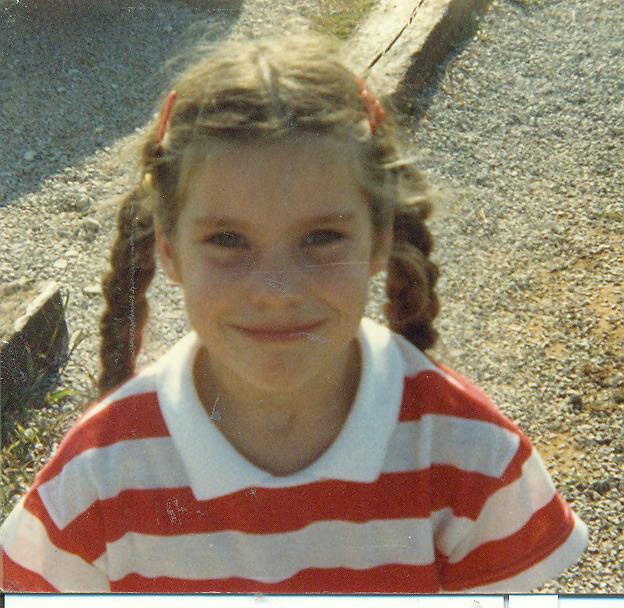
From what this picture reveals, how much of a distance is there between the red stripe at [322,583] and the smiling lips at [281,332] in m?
0.40

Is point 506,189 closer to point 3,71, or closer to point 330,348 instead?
point 330,348

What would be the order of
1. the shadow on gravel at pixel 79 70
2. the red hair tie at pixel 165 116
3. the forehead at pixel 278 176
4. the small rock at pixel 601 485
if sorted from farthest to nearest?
the small rock at pixel 601 485
the shadow on gravel at pixel 79 70
the red hair tie at pixel 165 116
the forehead at pixel 278 176

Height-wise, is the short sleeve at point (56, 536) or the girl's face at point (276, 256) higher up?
the girl's face at point (276, 256)

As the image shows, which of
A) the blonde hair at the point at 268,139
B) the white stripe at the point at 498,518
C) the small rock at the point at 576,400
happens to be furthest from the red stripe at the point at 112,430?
the small rock at the point at 576,400

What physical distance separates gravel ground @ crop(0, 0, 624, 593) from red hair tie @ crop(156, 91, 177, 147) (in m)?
0.17

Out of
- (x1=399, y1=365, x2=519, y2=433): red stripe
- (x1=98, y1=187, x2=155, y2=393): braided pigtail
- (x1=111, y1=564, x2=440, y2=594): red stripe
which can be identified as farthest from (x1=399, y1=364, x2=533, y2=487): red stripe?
(x1=98, y1=187, x2=155, y2=393): braided pigtail

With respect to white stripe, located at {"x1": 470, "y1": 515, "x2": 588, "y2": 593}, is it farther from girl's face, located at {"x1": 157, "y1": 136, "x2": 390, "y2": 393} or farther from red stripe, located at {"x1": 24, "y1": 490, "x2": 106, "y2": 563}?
red stripe, located at {"x1": 24, "y1": 490, "x2": 106, "y2": 563}

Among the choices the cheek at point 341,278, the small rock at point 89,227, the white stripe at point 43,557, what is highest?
the cheek at point 341,278

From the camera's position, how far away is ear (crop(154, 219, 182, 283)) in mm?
1391

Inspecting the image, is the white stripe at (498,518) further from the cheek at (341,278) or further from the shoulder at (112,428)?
the shoulder at (112,428)

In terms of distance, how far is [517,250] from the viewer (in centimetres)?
167

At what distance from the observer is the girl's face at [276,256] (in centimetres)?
126

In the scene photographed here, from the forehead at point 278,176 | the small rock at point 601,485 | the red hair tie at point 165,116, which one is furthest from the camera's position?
the small rock at point 601,485

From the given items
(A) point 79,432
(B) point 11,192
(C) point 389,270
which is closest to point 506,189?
(C) point 389,270
